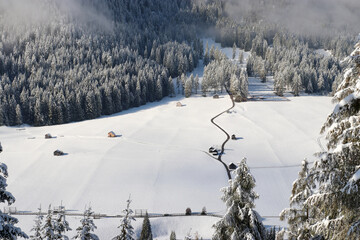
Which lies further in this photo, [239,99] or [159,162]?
[239,99]

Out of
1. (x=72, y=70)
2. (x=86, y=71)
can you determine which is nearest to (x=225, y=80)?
(x=86, y=71)

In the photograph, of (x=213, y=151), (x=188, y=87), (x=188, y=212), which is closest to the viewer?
(x=188, y=212)

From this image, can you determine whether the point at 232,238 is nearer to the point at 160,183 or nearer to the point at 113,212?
the point at 113,212

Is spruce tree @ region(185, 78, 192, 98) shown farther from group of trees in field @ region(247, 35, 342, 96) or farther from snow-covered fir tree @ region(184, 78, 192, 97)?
group of trees in field @ region(247, 35, 342, 96)

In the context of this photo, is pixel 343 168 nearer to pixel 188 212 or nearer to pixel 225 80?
pixel 188 212

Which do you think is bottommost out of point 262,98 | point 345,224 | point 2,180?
point 262,98

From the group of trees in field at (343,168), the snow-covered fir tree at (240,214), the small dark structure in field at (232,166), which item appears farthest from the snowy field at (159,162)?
the group of trees in field at (343,168)

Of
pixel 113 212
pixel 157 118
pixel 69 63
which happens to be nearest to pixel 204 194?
pixel 113 212
